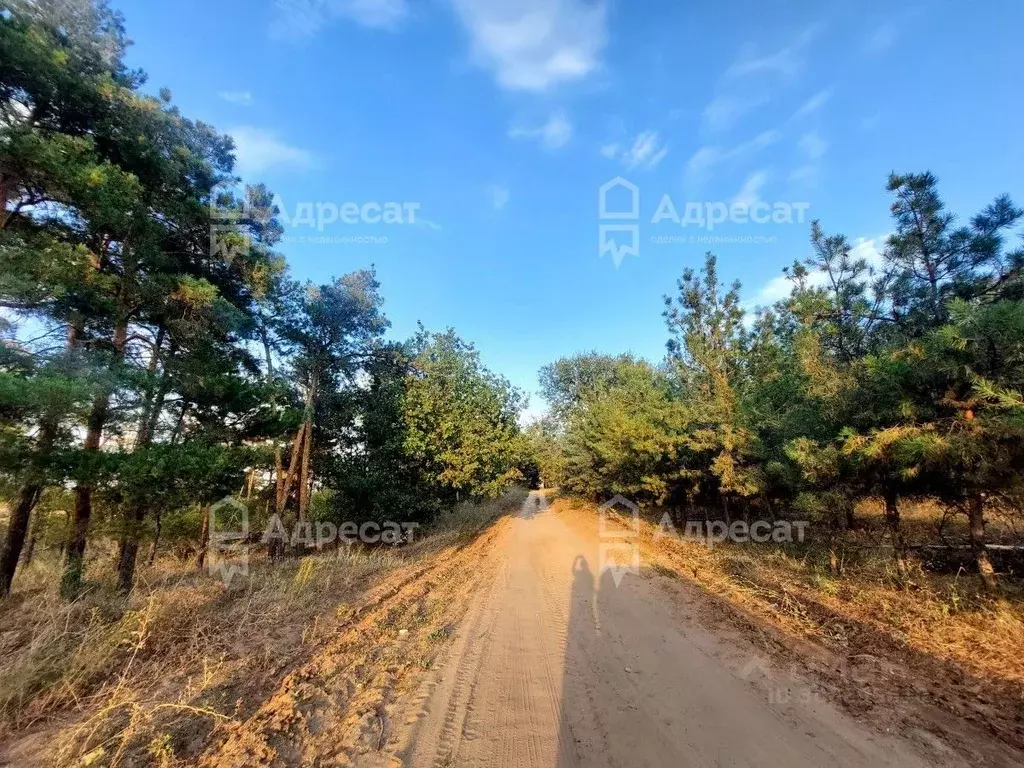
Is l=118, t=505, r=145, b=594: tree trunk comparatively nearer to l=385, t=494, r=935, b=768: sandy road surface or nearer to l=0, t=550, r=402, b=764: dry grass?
l=0, t=550, r=402, b=764: dry grass

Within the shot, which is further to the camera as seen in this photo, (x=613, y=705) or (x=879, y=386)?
(x=879, y=386)

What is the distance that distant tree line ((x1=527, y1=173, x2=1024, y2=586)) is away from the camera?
17.2 ft

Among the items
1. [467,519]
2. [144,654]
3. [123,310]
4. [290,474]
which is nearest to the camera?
[144,654]

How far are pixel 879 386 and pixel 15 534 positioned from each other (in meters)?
15.1

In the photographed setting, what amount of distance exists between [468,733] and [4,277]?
8716mm

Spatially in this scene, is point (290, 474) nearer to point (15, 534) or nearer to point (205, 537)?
point (205, 537)

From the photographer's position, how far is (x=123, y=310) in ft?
29.3

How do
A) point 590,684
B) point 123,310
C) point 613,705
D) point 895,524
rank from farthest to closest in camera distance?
1. point 123,310
2. point 895,524
3. point 590,684
4. point 613,705

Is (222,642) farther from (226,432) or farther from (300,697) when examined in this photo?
(226,432)

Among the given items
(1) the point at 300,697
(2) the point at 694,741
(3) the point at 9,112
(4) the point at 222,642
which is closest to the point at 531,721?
(2) the point at 694,741

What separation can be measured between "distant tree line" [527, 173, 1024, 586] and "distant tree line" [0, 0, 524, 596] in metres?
8.57

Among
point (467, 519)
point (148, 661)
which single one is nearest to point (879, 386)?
point (148, 661)

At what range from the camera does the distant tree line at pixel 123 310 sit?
695 cm

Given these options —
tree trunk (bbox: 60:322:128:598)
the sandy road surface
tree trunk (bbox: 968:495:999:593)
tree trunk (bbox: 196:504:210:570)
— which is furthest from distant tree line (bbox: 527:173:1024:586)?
tree trunk (bbox: 196:504:210:570)
